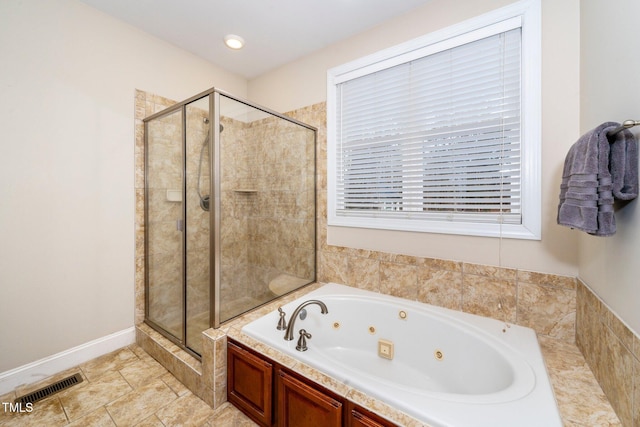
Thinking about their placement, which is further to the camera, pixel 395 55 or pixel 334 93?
pixel 334 93

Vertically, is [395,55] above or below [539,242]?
above

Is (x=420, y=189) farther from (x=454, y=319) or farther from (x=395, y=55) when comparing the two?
(x=395, y=55)

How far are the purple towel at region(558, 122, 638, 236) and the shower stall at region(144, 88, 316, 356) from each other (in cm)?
176

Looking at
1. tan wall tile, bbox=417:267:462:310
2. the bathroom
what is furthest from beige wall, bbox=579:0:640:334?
tan wall tile, bbox=417:267:462:310

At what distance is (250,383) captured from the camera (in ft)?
4.64

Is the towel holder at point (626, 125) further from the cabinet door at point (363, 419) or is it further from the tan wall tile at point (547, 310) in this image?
the cabinet door at point (363, 419)

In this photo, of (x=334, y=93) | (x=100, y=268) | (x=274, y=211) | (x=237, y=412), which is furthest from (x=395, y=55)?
(x=100, y=268)

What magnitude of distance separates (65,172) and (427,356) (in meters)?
2.76

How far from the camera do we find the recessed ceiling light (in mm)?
2171

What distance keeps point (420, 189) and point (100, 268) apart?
8.24 feet

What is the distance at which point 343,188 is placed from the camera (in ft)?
7.42

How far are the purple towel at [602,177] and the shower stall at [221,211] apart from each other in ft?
5.78

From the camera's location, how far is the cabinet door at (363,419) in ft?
3.16

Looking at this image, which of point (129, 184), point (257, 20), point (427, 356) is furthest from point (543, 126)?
point (129, 184)
